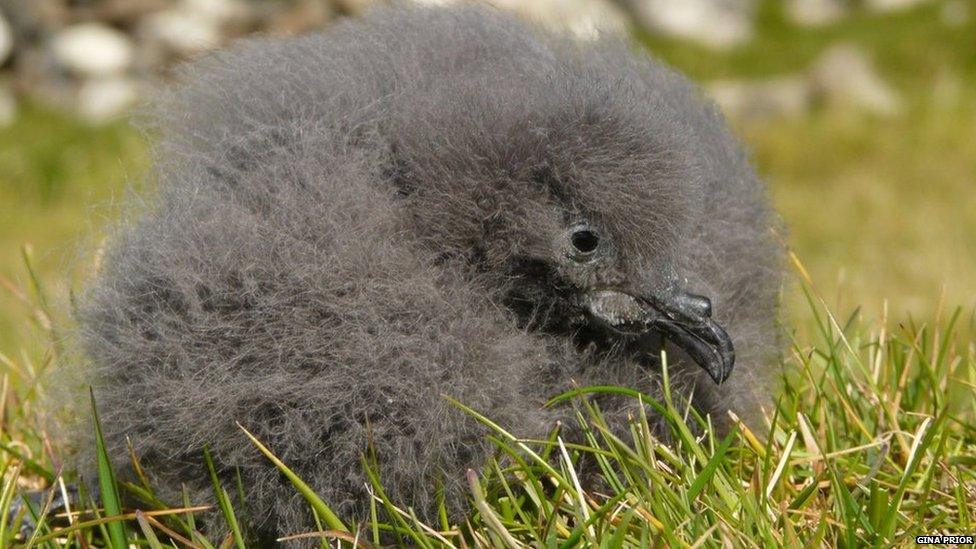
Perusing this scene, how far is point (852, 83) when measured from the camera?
22.7 feet

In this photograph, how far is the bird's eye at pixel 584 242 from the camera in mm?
1630

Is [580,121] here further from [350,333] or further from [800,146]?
[800,146]

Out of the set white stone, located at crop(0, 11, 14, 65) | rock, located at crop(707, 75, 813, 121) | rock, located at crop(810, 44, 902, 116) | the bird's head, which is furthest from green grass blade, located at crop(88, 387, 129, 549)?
white stone, located at crop(0, 11, 14, 65)

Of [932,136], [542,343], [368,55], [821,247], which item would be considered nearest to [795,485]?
A: [542,343]

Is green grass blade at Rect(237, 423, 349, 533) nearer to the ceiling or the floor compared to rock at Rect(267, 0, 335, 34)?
nearer to the ceiling

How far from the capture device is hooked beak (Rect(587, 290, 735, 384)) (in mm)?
1648

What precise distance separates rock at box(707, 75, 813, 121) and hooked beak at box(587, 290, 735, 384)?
18.3 ft

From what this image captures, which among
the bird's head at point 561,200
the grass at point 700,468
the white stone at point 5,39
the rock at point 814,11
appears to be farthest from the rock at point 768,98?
the bird's head at point 561,200

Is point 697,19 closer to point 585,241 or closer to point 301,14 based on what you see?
point 301,14

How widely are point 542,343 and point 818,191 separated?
14.0ft

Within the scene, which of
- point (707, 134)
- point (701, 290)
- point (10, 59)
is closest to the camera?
point (701, 290)

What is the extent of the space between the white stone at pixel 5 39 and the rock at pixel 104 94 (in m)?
0.56

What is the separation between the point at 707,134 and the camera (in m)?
2.01

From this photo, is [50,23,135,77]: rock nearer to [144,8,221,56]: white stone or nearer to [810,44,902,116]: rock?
[144,8,221,56]: white stone
